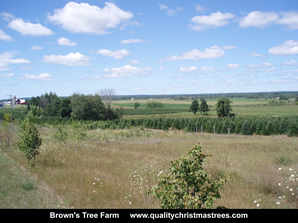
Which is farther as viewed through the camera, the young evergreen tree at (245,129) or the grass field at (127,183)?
the young evergreen tree at (245,129)

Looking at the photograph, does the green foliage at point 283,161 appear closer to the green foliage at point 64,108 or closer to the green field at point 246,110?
the green field at point 246,110

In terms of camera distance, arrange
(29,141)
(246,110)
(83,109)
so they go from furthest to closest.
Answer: (246,110) < (83,109) < (29,141)

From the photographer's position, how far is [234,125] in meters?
41.4

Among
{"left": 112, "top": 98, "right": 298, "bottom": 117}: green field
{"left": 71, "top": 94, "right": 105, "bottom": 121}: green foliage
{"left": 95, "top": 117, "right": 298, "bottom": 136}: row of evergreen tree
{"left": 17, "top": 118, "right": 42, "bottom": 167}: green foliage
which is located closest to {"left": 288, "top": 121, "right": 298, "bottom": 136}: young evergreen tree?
{"left": 95, "top": 117, "right": 298, "bottom": 136}: row of evergreen tree

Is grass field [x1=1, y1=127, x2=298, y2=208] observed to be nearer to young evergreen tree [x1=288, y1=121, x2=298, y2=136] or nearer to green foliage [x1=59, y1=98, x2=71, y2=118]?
young evergreen tree [x1=288, y1=121, x2=298, y2=136]

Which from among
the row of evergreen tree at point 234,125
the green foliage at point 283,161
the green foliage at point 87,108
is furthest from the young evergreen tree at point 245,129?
the green foliage at point 87,108

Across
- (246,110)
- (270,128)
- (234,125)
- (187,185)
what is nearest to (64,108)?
(234,125)

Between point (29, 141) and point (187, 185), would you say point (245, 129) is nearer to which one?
point (29, 141)

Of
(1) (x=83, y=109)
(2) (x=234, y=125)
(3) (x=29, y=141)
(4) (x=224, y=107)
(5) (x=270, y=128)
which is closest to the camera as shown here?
(3) (x=29, y=141)

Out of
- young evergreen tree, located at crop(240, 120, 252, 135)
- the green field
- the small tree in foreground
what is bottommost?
young evergreen tree, located at crop(240, 120, 252, 135)

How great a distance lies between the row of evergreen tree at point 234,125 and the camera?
123 feet

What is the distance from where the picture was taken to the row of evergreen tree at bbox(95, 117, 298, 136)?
123ft

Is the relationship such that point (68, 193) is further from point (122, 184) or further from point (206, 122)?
point (206, 122)
